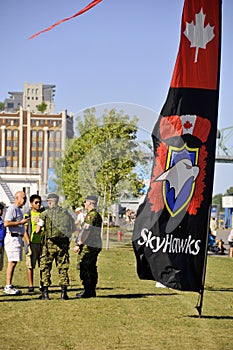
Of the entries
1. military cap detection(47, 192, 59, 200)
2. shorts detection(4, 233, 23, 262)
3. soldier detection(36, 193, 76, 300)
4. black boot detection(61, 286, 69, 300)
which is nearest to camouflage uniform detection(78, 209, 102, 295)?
soldier detection(36, 193, 76, 300)

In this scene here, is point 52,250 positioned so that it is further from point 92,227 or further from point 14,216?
point 14,216

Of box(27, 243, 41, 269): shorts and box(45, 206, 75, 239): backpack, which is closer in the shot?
box(45, 206, 75, 239): backpack

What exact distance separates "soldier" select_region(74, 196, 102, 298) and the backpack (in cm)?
30

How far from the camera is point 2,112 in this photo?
200 meters

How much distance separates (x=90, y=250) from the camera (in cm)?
1370

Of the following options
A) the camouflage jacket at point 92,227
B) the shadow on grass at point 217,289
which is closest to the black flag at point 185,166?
the camouflage jacket at point 92,227

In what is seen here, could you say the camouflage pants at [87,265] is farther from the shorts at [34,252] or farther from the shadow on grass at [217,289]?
the shadow on grass at [217,289]

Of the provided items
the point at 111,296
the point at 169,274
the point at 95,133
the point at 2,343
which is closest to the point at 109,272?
the point at 111,296

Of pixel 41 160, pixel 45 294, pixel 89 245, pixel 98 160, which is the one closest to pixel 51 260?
pixel 45 294

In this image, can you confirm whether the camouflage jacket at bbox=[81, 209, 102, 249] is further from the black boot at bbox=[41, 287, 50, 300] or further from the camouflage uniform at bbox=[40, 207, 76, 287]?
the black boot at bbox=[41, 287, 50, 300]

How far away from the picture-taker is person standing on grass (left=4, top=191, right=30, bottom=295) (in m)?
14.0

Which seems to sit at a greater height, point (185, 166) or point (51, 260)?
point (185, 166)

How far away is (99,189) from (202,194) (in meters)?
2.94

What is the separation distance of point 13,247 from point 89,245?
148cm
